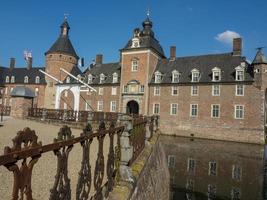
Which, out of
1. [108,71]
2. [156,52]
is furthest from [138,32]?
[108,71]

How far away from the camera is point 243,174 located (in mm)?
14297

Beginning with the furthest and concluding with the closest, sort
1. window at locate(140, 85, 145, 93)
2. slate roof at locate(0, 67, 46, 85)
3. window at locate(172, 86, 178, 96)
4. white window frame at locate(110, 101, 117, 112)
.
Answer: slate roof at locate(0, 67, 46, 85) → white window frame at locate(110, 101, 117, 112) → window at locate(140, 85, 145, 93) → window at locate(172, 86, 178, 96)

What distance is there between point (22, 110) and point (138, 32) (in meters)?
20.3

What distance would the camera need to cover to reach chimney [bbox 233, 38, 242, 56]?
29375 millimetres

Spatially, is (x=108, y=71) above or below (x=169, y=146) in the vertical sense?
above

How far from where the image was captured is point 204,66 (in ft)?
101

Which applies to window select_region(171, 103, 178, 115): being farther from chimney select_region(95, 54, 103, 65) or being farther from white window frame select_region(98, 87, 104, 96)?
chimney select_region(95, 54, 103, 65)

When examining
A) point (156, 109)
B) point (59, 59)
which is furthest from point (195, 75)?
point (59, 59)

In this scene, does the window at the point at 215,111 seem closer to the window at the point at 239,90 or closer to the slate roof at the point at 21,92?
the window at the point at 239,90

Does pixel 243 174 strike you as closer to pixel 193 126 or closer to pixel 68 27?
pixel 193 126

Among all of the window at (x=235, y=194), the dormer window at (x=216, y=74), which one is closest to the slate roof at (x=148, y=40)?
the dormer window at (x=216, y=74)

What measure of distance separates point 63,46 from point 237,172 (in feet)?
123

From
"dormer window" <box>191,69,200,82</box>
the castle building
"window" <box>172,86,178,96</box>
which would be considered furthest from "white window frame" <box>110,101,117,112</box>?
"dormer window" <box>191,69,200,82</box>

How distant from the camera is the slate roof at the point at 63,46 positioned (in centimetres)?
4391
